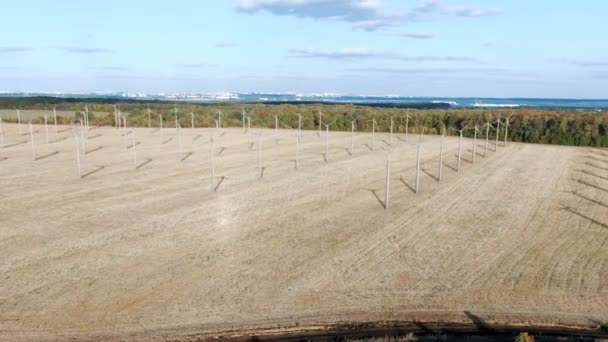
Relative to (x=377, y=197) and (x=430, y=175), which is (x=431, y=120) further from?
(x=377, y=197)

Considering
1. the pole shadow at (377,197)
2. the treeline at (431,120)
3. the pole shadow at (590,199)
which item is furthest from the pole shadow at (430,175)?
the treeline at (431,120)

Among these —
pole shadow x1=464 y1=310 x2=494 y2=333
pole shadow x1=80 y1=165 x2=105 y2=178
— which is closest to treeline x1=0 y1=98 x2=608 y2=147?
pole shadow x1=80 y1=165 x2=105 y2=178

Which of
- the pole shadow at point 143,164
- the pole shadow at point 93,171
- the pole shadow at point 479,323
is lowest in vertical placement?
the pole shadow at point 479,323

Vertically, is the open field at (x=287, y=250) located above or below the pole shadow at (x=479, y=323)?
above

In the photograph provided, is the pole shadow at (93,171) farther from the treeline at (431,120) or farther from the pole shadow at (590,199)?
the treeline at (431,120)

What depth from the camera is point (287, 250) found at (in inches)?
930

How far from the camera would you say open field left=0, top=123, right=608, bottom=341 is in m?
17.4

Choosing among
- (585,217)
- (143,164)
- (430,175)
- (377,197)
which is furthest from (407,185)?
(143,164)

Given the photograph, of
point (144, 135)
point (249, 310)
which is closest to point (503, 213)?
point (249, 310)

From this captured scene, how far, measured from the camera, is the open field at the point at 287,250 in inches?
686

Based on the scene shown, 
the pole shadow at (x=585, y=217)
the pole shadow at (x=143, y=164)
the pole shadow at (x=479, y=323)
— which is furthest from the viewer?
the pole shadow at (x=143, y=164)

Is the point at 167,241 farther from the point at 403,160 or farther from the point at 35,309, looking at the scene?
the point at 403,160

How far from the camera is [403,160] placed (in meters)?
50.4

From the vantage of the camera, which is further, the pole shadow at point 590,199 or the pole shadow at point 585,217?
the pole shadow at point 590,199
